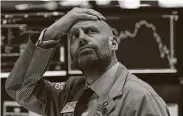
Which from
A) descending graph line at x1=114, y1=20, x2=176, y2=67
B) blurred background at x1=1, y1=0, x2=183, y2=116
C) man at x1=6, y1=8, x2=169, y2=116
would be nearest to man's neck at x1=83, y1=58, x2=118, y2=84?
man at x1=6, y1=8, x2=169, y2=116

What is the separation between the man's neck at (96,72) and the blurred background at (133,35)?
509mm

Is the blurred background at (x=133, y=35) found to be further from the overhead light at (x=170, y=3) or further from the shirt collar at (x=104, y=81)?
the shirt collar at (x=104, y=81)

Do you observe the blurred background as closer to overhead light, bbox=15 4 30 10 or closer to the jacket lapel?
overhead light, bbox=15 4 30 10

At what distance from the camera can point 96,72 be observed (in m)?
1.20

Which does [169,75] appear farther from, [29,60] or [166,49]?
[29,60]

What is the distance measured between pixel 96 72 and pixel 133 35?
658 mm

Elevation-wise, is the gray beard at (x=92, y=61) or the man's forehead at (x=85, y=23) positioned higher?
the man's forehead at (x=85, y=23)

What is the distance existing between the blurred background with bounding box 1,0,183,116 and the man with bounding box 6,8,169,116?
0.46 meters

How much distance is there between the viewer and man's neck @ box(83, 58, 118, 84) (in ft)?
3.92

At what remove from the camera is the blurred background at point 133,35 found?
1.75 meters

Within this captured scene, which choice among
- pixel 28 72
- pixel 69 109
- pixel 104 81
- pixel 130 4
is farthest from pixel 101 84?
pixel 130 4

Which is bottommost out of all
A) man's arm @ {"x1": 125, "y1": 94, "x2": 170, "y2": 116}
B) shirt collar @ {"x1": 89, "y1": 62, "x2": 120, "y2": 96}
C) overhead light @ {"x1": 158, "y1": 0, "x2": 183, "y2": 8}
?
man's arm @ {"x1": 125, "y1": 94, "x2": 170, "y2": 116}

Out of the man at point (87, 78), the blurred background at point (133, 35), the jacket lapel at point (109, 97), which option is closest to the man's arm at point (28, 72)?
the man at point (87, 78)

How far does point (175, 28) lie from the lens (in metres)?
1.82
